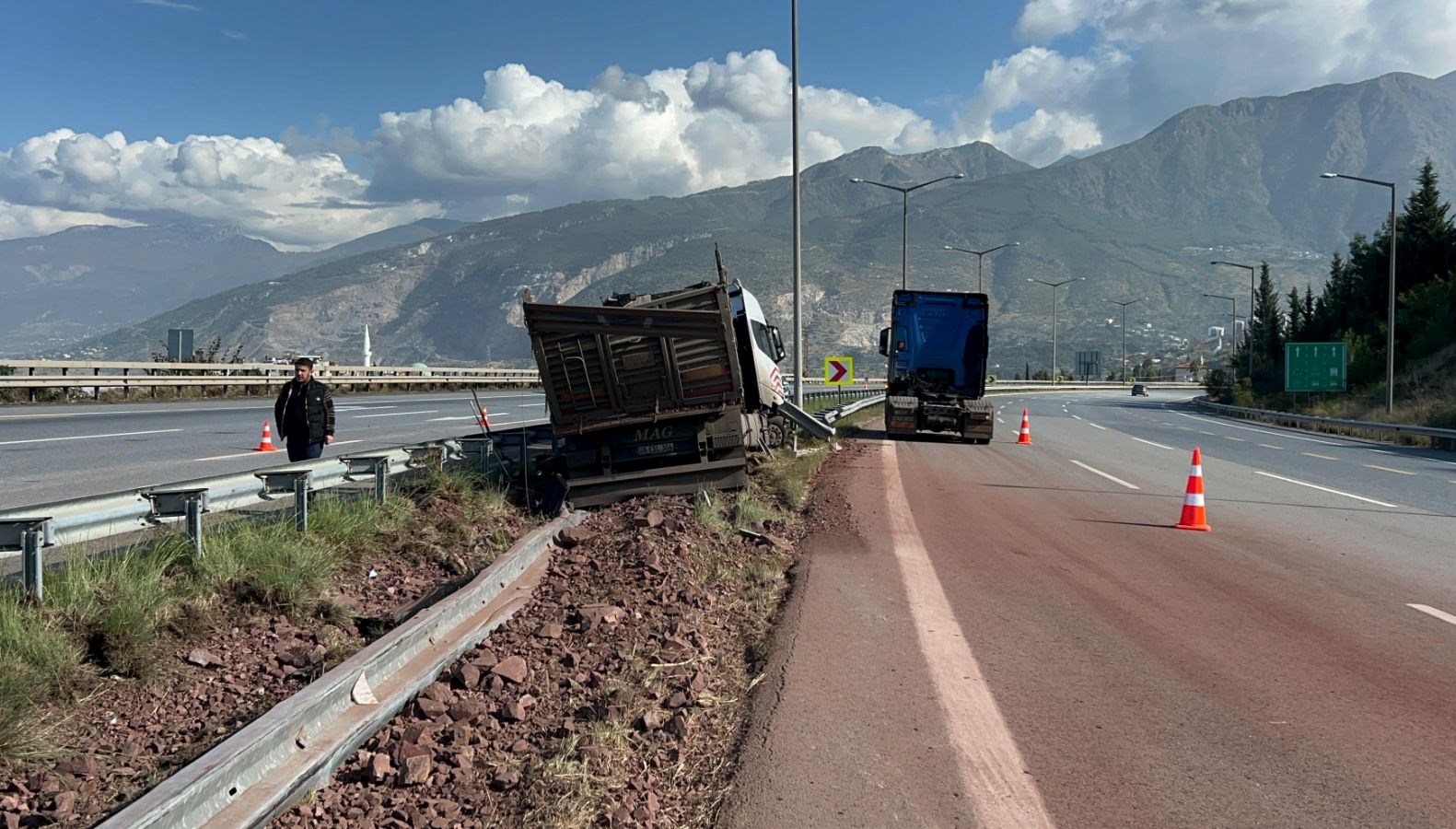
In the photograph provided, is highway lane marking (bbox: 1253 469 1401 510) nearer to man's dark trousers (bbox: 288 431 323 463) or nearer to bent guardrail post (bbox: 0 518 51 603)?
man's dark trousers (bbox: 288 431 323 463)

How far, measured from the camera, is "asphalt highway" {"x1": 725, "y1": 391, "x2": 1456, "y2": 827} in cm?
422

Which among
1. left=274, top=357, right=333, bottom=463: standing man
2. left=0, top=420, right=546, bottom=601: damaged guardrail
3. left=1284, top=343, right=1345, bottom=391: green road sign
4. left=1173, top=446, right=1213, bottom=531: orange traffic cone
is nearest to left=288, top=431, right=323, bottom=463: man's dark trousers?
left=274, top=357, right=333, bottom=463: standing man

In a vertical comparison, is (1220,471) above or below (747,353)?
below

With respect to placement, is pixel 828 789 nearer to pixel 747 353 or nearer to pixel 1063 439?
pixel 747 353

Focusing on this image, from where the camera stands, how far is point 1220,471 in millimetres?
18891

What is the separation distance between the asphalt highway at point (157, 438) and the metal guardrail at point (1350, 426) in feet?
78.7

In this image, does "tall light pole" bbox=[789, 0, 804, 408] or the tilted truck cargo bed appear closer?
the tilted truck cargo bed

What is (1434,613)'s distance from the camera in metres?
7.49

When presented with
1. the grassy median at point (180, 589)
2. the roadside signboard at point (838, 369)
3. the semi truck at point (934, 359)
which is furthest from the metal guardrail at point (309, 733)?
the roadside signboard at point (838, 369)

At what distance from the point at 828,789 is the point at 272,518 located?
18.0 ft

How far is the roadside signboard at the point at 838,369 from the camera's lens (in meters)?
28.2

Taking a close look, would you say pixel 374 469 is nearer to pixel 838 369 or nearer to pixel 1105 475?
pixel 1105 475

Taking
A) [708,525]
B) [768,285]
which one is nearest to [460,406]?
[708,525]

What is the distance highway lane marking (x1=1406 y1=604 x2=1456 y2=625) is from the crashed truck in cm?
661
